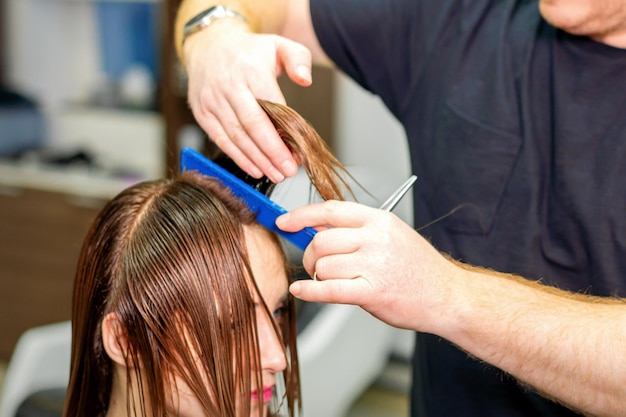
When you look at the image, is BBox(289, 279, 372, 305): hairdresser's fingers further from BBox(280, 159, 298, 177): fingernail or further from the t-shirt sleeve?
the t-shirt sleeve

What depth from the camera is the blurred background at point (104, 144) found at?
2547 mm

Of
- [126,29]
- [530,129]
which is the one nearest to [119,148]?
[126,29]

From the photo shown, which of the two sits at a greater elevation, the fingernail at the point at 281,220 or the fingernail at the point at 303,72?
the fingernail at the point at 303,72

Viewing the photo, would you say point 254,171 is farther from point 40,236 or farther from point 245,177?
point 40,236

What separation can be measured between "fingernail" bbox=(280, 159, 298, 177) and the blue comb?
0.05 m

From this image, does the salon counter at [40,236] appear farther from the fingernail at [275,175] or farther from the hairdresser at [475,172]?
the fingernail at [275,175]

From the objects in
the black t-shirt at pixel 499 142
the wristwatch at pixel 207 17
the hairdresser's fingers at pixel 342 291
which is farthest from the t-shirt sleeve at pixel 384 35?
the hairdresser's fingers at pixel 342 291

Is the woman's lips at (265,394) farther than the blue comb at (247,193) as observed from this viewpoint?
Yes

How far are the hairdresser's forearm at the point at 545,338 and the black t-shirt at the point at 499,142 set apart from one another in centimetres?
24

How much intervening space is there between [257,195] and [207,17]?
12.8 inches

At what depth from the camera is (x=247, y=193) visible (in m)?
0.99

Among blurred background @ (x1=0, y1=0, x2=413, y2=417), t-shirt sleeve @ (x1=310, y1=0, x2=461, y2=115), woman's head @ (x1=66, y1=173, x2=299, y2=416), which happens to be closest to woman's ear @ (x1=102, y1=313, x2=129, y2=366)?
woman's head @ (x1=66, y1=173, x2=299, y2=416)

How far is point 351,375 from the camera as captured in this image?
94.7 inches

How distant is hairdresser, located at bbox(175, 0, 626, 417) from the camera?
0.80 meters
